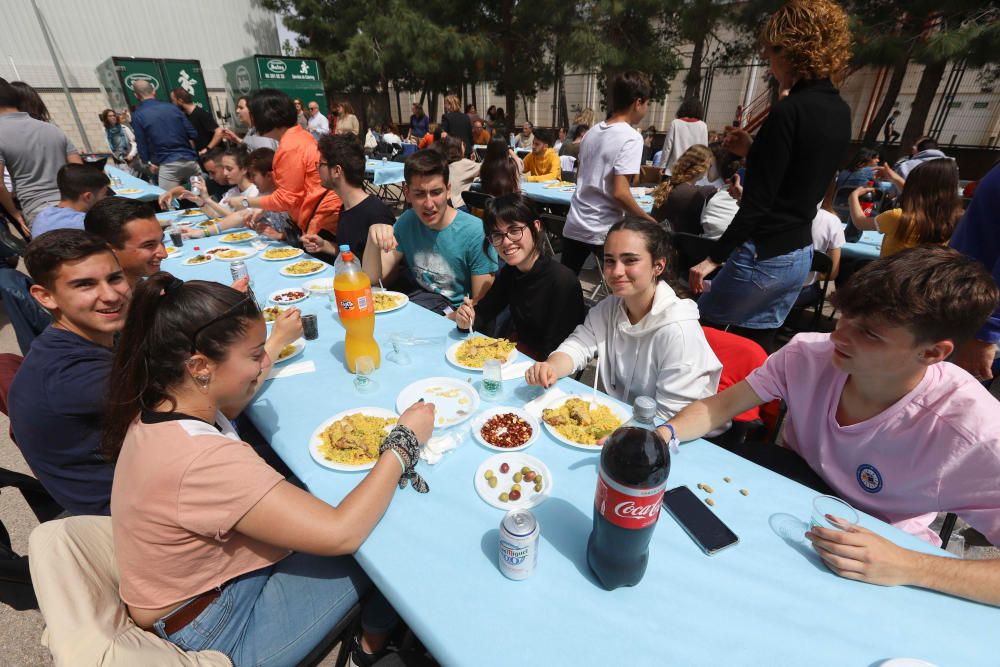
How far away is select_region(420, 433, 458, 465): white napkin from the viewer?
65.1 inches

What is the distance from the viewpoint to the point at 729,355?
7.48 ft

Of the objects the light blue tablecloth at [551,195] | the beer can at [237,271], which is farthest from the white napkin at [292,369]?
the light blue tablecloth at [551,195]

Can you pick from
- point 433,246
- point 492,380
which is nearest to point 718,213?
point 433,246

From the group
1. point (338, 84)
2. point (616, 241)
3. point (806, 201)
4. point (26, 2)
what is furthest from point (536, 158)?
point (26, 2)

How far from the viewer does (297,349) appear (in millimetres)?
2455

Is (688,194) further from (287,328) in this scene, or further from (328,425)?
(328,425)

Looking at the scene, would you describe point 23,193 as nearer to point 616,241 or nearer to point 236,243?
point 236,243

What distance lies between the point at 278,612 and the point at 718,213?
184 inches

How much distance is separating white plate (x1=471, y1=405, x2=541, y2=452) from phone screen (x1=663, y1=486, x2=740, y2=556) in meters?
0.53

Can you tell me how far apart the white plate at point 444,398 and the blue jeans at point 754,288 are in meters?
1.91

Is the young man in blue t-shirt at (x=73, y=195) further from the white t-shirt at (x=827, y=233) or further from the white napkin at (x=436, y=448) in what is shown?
the white t-shirt at (x=827, y=233)

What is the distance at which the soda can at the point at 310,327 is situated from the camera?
257 centimetres

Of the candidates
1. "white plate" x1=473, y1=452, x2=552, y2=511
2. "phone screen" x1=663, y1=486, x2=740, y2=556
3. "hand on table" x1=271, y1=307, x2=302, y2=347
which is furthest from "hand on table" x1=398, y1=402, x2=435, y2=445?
"hand on table" x1=271, y1=307, x2=302, y2=347

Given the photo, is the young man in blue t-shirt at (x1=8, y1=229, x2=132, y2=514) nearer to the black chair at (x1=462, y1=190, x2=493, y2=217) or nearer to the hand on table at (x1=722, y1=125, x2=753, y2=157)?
the black chair at (x1=462, y1=190, x2=493, y2=217)
